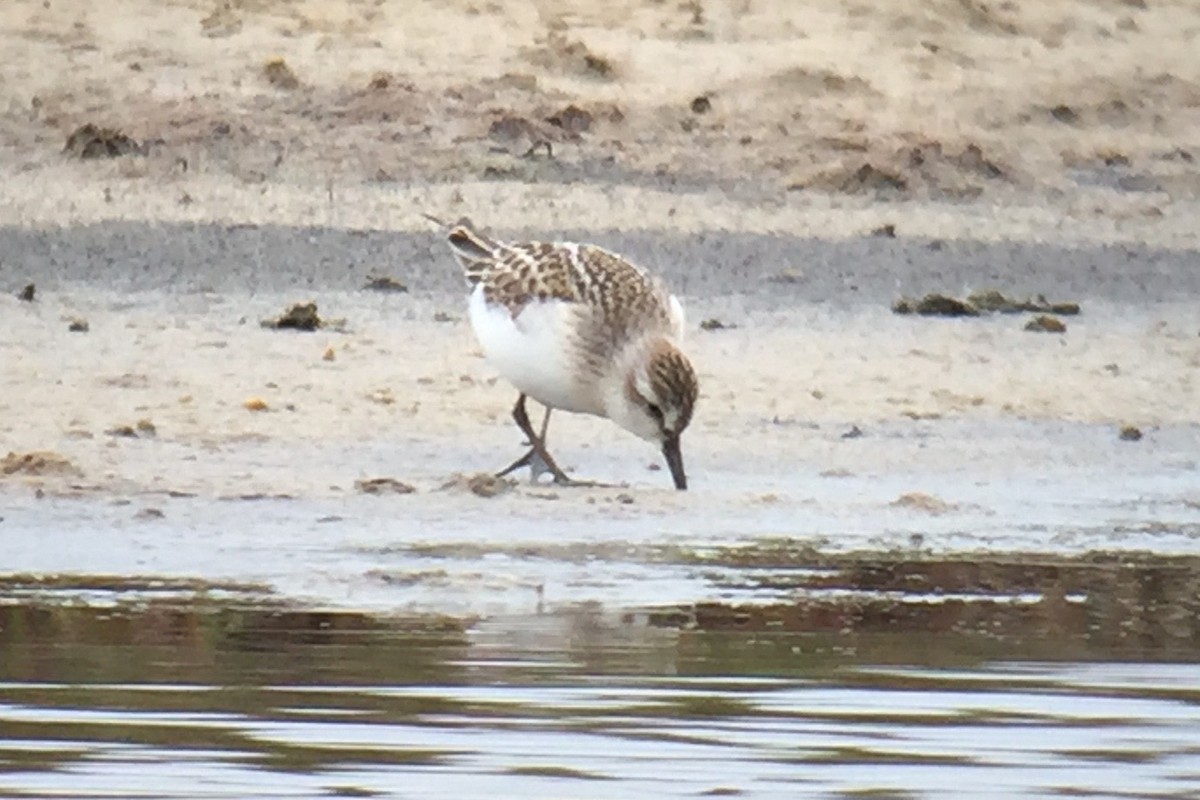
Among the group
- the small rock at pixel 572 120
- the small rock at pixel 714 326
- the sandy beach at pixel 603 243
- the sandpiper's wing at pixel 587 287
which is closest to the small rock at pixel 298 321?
the sandy beach at pixel 603 243

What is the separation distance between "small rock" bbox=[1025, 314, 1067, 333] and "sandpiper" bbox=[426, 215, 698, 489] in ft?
11.7

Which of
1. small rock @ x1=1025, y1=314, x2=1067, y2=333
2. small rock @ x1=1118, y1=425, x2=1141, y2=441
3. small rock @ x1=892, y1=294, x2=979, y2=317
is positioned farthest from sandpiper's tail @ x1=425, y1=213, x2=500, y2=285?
small rock @ x1=1025, y1=314, x2=1067, y2=333

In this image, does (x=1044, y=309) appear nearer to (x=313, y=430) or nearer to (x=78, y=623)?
(x=313, y=430)

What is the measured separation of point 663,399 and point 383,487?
0.80m

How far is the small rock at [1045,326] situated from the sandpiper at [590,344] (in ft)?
11.7

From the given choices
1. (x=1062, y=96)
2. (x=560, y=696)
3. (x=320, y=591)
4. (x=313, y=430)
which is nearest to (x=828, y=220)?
(x=1062, y=96)

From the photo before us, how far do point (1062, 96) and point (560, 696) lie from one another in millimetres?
12954

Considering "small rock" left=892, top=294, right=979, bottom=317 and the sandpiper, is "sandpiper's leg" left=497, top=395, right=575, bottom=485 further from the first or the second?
"small rock" left=892, top=294, right=979, bottom=317

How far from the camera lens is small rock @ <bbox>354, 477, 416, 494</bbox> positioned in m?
9.62

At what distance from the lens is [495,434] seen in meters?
11.1

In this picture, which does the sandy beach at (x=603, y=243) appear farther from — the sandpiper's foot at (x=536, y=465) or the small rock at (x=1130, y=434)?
the sandpiper's foot at (x=536, y=465)

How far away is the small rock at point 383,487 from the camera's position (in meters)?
9.62

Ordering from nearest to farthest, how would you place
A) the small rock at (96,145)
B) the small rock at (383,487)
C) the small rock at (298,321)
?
the small rock at (383,487) < the small rock at (298,321) < the small rock at (96,145)

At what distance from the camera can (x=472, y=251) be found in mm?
10797
